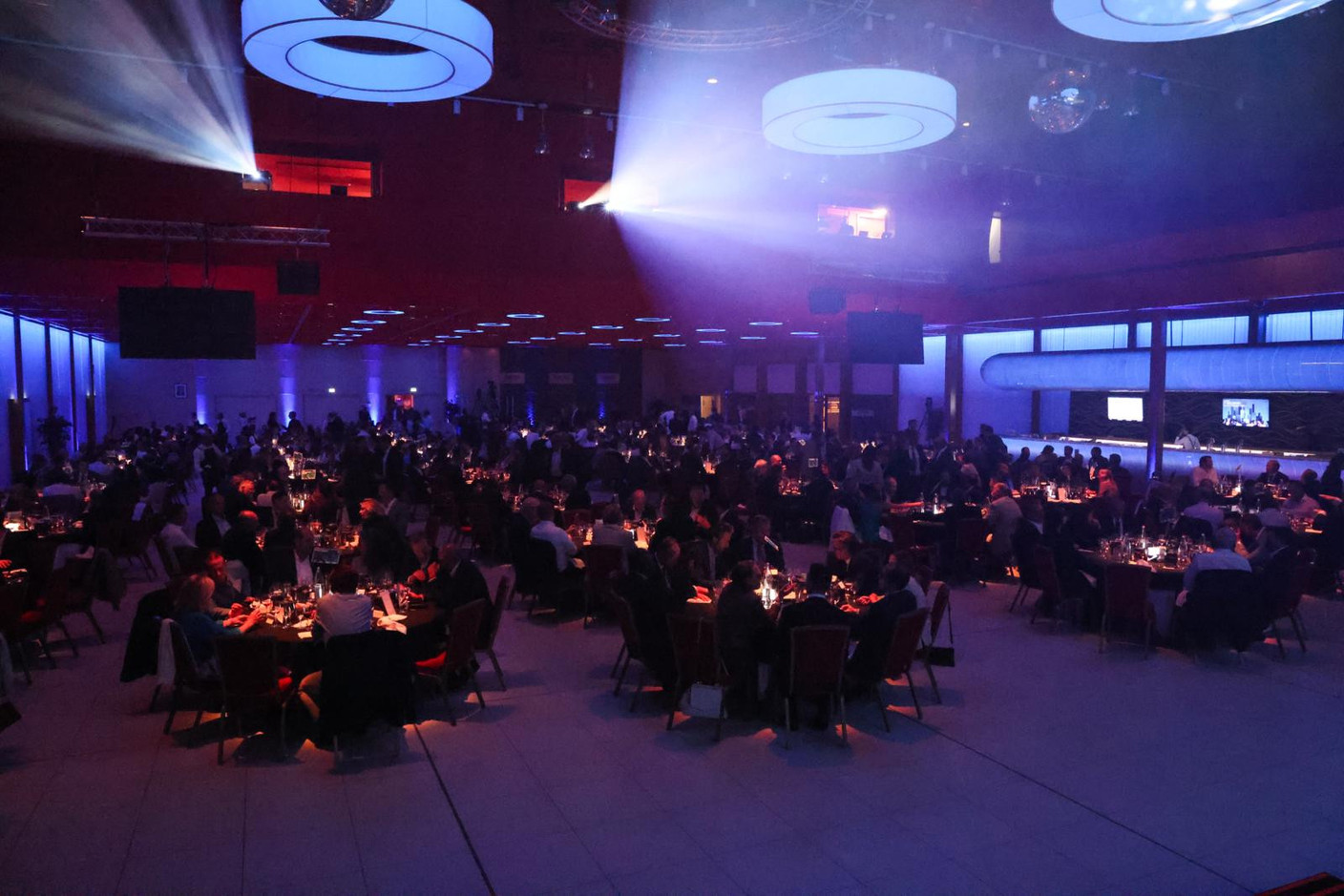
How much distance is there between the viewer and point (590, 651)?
779 cm

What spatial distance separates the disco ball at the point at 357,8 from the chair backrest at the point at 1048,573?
6.75 meters

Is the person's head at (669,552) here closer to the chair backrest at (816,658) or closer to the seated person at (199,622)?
the chair backrest at (816,658)

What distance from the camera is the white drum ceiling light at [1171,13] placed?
4.18 metres

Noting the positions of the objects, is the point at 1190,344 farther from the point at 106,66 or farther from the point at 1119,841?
the point at 106,66

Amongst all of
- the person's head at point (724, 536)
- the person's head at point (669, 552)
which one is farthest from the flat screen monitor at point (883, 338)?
the person's head at point (669, 552)

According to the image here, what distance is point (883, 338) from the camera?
15203 millimetres

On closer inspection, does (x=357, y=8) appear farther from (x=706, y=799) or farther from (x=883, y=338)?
(x=883, y=338)

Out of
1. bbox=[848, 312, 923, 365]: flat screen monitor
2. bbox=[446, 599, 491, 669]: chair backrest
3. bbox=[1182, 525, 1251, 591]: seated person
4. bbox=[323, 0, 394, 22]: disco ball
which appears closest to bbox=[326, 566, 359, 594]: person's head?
bbox=[446, 599, 491, 669]: chair backrest

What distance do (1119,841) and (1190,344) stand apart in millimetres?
15585

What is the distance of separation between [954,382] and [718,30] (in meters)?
14.4

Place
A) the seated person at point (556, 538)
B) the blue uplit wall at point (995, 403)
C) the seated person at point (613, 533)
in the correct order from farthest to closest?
the blue uplit wall at point (995, 403)
the seated person at point (556, 538)
the seated person at point (613, 533)

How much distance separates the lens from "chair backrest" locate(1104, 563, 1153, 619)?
24.6 ft

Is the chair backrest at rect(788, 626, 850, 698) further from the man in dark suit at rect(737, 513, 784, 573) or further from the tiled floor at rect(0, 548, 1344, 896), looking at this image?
the man in dark suit at rect(737, 513, 784, 573)

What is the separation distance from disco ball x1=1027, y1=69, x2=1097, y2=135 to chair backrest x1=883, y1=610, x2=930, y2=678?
157 inches
